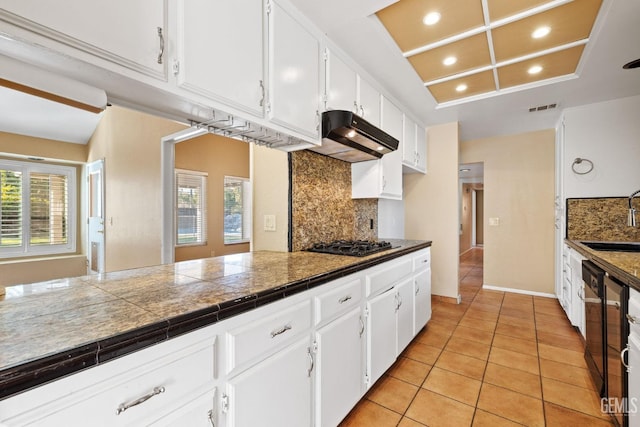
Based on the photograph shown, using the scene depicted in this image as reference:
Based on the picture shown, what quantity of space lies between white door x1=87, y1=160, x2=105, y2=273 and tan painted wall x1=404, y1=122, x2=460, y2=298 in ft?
16.0

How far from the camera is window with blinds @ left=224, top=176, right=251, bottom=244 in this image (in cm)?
597

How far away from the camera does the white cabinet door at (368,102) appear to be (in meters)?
2.30

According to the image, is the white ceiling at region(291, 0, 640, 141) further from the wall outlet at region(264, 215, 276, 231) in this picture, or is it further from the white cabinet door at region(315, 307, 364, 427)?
the white cabinet door at region(315, 307, 364, 427)

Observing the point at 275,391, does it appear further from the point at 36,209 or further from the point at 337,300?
the point at 36,209

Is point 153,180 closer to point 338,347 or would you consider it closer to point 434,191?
point 338,347

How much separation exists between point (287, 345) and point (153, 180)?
302 centimetres

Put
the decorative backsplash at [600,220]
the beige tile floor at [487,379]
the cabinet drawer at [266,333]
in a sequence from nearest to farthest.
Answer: the cabinet drawer at [266,333]
the beige tile floor at [487,379]
the decorative backsplash at [600,220]

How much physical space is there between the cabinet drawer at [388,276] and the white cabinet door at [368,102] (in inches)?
49.2

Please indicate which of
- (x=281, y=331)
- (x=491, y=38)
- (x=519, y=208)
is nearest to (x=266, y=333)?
(x=281, y=331)

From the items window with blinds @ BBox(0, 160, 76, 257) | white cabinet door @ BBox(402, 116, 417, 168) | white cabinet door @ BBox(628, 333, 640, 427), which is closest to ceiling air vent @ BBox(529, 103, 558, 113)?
white cabinet door @ BBox(402, 116, 417, 168)

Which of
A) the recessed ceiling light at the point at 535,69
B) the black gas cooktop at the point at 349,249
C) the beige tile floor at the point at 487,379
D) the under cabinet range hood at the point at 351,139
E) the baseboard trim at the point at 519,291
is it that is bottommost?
the beige tile floor at the point at 487,379

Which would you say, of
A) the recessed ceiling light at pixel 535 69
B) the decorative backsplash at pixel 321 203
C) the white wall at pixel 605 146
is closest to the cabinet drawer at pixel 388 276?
the decorative backsplash at pixel 321 203

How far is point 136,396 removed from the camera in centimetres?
71

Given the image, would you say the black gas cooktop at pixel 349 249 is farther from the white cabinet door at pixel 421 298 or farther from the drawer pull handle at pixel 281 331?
the drawer pull handle at pixel 281 331
